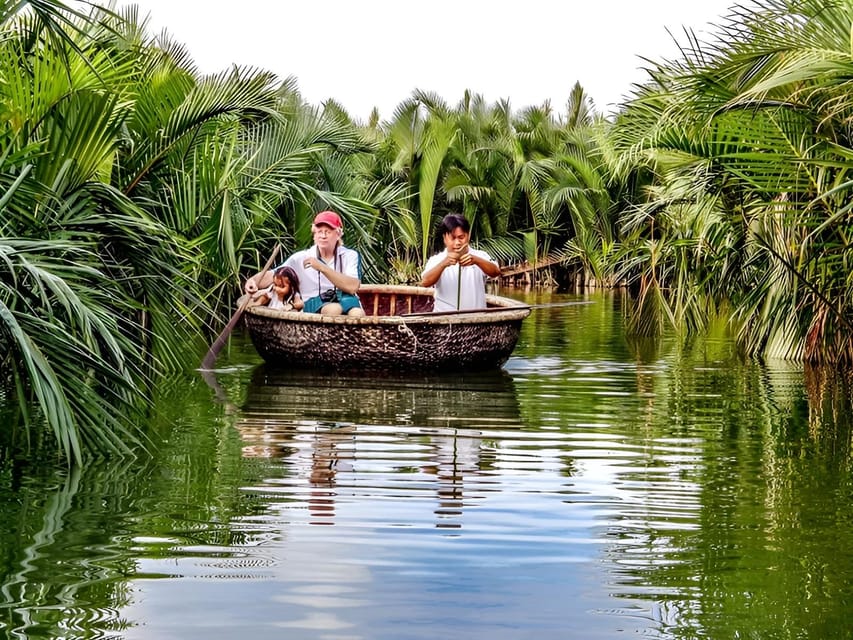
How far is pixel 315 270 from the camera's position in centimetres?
1259

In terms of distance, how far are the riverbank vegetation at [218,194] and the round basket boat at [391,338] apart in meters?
0.72

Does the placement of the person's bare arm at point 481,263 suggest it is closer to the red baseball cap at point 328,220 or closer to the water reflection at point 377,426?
the water reflection at point 377,426

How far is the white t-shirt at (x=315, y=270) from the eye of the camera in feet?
39.8

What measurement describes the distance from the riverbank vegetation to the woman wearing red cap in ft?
2.05

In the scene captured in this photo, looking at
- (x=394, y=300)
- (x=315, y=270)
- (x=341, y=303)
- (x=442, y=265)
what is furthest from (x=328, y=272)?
→ (x=394, y=300)

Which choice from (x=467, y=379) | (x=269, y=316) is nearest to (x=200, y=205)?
(x=269, y=316)

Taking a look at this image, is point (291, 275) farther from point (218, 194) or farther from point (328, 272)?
point (218, 194)

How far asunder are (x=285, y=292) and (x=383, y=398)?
277cm

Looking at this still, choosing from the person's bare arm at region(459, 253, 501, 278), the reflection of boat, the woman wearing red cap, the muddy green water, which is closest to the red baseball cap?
the woman wearing red cap

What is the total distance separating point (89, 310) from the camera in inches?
243

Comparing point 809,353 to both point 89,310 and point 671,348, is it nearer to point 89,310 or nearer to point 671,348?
point 671,348

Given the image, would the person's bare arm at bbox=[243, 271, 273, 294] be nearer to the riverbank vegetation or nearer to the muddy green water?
the riverbank vegetation

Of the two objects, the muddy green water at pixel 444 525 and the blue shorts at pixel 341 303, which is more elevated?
the blue shorts at pixel 341 303

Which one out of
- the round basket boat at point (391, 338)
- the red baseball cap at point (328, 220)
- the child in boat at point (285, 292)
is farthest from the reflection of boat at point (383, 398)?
the red baseball cap at point (328, 220)
